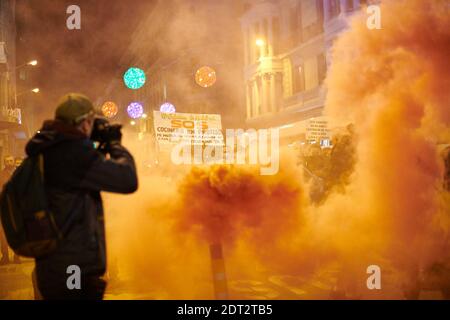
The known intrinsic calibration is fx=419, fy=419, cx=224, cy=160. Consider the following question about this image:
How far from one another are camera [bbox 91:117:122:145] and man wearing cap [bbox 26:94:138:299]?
8.3 inches

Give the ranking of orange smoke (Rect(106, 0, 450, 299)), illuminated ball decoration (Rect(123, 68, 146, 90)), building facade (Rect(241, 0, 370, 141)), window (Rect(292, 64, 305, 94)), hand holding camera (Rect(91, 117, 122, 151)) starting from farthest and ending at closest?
window (Rect(292, 64, 305, 94))
building facade (Rect(241, 0, 370, 141))
illuminated ball decoration (Rect(123, 68, 146, 90))
orange smoke (Rect(106, 0, 450, 299))
hand holding camera (Rect(91, 117, 122, 151))

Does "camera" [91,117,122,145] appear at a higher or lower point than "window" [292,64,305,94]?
lower

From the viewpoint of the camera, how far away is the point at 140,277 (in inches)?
207

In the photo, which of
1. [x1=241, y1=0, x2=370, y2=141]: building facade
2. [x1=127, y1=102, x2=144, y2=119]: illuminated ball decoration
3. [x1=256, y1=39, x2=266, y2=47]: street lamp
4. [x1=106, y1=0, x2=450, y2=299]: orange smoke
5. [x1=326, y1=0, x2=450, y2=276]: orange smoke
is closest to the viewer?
[x1=106, y1=0, x2=450, y2=299]: orange smoke

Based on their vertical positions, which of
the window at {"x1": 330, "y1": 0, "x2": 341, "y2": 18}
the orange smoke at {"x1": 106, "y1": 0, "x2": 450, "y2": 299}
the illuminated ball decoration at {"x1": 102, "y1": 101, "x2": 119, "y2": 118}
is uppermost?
the window at {"x1": 330, "y1": 0, "x2": 341, "y2": 18}

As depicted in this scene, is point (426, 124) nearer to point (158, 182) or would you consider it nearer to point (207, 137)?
point (158, 182)

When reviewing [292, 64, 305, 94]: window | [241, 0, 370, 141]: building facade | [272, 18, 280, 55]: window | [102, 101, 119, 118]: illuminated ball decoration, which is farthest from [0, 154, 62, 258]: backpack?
[272, 18, 280, 55]: window

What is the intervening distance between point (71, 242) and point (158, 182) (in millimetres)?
3016

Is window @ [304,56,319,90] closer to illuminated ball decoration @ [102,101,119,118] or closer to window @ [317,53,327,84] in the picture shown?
window @ [317,53,327,84]

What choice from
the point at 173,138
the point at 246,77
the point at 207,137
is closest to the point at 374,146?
the point at 207,137

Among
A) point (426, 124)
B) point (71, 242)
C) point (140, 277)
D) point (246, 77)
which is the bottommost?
point (140, 277)

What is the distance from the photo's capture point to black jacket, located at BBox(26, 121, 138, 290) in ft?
7.29

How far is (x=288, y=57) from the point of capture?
24500 mm
